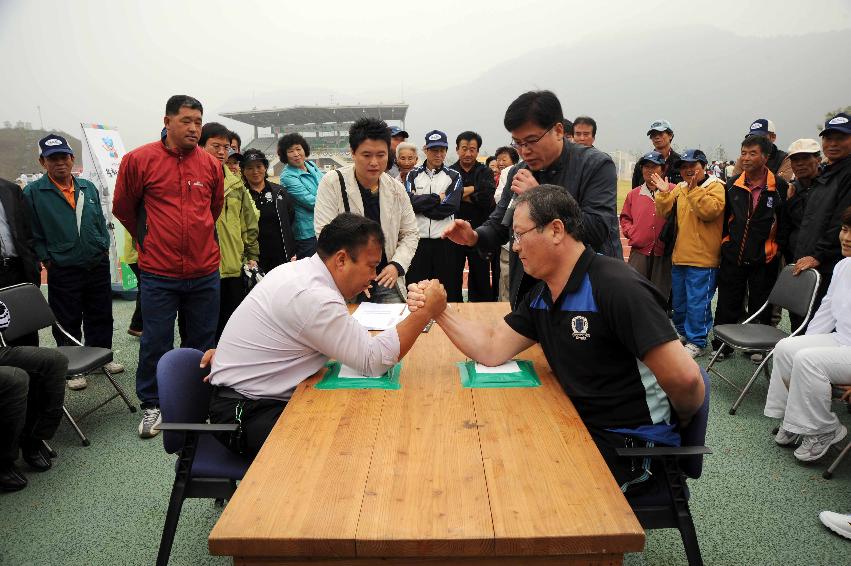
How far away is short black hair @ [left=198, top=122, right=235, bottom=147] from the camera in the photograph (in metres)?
4.05

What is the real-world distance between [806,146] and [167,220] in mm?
4486

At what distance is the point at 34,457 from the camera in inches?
113

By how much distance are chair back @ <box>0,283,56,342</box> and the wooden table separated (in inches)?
93.0

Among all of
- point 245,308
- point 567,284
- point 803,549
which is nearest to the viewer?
point 567,284

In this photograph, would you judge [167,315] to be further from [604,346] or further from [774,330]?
[774,330]

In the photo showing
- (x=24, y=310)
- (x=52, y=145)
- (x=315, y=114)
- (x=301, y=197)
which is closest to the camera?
(x=24, y=310)

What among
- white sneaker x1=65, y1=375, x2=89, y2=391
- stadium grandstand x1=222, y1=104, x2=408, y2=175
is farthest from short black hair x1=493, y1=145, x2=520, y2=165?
stadium grandstand x1=222, y1=104, x2=408, y2=175

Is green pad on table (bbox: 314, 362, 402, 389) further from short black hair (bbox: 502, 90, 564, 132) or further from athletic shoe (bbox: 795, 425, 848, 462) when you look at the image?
athletic shoe (bbox: 795, 425, 848, 462)

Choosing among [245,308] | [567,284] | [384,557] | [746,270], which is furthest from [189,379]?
[746,270]

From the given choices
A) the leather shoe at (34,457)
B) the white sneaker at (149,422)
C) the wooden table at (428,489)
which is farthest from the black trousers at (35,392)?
the wooden table at (428,489)

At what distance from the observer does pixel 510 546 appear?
1046 mm

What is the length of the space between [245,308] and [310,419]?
58cm

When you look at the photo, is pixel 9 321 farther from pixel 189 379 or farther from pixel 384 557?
pixel 384 557

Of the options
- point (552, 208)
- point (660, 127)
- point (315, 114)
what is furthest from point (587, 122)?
point (315, 114)
